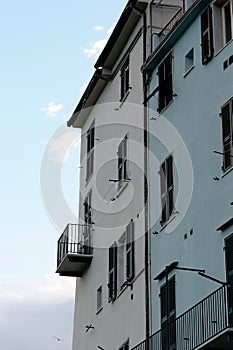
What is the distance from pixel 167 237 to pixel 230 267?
179 inches

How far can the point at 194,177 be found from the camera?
23.9 metres

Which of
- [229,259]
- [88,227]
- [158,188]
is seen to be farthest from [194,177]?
[88,227]

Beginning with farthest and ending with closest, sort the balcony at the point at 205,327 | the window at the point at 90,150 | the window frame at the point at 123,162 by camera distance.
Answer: the window at the point at 90,150 < the window frame at the point at 123,162 < the balcony at the point at 205,327

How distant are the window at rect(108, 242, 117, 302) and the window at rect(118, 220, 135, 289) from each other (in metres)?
0.33

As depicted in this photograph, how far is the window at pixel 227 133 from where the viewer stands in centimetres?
Answer: 2214

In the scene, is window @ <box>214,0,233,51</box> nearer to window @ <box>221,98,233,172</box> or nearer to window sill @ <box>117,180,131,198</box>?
window @ <box>221,98,233,172</box>

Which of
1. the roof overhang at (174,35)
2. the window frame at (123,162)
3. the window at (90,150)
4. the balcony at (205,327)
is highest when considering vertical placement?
the window at (90,150)

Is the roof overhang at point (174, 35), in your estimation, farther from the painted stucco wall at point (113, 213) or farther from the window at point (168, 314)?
the window at point (168, 314)

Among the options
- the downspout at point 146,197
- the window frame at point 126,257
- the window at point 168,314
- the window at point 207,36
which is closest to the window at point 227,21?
the window at point 207,36

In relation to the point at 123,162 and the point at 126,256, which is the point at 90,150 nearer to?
the point at 123,162

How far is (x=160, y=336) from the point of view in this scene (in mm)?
23844

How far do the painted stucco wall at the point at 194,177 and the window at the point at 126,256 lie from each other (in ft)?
6.54

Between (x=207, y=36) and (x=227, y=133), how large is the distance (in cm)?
378

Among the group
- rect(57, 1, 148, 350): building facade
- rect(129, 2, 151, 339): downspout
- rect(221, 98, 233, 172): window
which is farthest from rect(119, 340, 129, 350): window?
rect(221, 98, 233, 172): window
